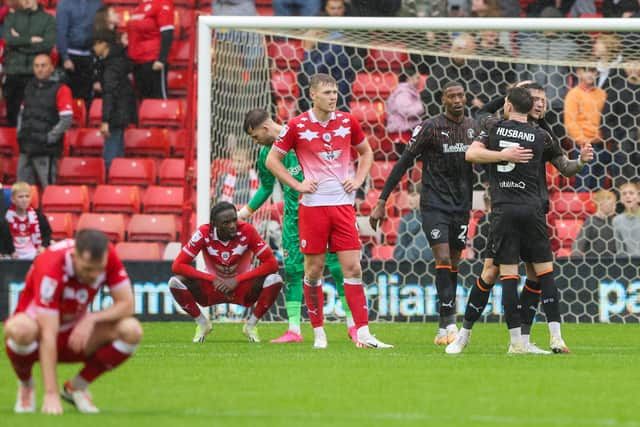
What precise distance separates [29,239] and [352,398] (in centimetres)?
864

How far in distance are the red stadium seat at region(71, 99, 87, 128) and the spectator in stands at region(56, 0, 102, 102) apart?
37cm

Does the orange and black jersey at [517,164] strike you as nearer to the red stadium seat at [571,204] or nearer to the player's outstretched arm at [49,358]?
the player's outstretched arm at [49,358]

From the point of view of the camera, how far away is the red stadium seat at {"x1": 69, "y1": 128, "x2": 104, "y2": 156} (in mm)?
18078

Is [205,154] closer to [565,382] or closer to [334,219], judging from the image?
[334,219]

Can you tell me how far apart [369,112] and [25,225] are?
425 centimetres

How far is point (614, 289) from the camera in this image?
45.6 ft

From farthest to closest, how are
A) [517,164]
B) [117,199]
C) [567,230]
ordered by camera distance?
[117,199] < [567,230] < [517,164]

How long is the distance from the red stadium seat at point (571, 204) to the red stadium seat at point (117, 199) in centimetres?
522

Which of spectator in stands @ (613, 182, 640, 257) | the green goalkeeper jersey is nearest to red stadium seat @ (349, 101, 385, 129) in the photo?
spectator in stands @ (613, 182, 640, 257)

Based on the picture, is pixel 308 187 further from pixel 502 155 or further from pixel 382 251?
pixel 382 251

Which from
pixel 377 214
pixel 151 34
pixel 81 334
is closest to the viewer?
pixel 81 334

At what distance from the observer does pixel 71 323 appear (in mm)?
7016

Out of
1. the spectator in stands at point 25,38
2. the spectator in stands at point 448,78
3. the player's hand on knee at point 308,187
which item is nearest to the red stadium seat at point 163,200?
the spectator in stands at point 25,38

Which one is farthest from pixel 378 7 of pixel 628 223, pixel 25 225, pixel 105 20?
pixel 25 225
